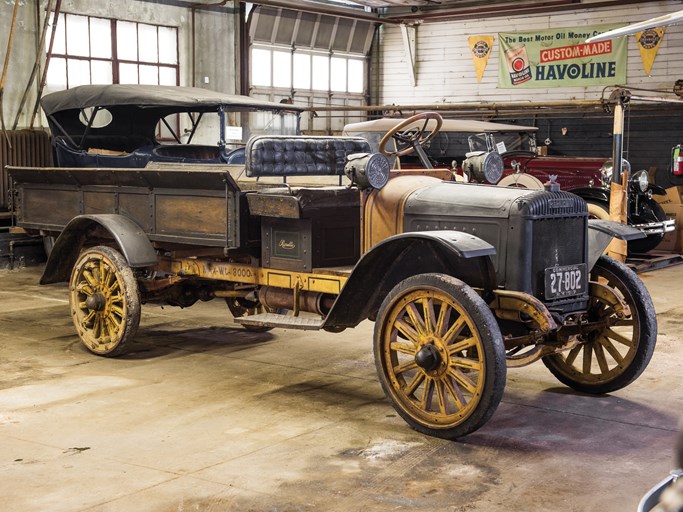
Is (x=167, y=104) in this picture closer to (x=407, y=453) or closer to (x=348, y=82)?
(x=407, y=453)

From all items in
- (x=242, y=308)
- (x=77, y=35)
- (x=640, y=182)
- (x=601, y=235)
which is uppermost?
(x=77, y=35)

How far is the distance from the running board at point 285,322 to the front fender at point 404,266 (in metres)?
0.11

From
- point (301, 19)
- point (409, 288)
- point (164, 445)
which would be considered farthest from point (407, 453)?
point (301, 19)

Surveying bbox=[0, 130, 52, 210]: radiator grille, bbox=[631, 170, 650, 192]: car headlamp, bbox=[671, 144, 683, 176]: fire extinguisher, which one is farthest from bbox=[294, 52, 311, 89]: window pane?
bbox=[631, 170, 650, 192]: car headlamp

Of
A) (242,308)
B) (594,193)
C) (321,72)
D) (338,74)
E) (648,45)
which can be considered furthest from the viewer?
(338,74)

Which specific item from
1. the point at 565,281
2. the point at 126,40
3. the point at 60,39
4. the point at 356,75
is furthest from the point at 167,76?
the point at 565,281

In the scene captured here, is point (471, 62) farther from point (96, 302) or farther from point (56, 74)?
point (96, 302)

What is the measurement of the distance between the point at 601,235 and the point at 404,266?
Result: 1.20 m

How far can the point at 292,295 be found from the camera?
5.73 metres

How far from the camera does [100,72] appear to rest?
555 inches

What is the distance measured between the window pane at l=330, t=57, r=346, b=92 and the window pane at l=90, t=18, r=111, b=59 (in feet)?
19.0

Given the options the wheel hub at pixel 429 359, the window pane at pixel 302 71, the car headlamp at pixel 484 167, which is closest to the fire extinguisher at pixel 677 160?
the window pane at pixel 302 71

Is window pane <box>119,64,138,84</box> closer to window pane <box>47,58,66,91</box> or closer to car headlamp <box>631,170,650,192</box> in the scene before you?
window pane <box>47,58,66,91</box>

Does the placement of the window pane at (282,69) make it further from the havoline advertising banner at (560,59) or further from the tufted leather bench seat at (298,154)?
the tufted leather bench seat at (298,154)
